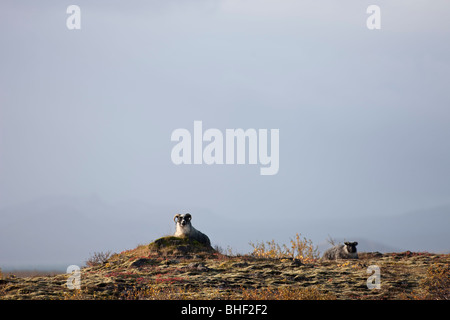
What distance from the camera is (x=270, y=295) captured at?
20500 mm

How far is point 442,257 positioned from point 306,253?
912 cm

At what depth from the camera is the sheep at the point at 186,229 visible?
3634 cm

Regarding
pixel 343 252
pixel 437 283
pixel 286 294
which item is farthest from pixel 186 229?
pixel 437 283

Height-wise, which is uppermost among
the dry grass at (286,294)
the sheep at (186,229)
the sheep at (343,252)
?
the sheep at (186,229)

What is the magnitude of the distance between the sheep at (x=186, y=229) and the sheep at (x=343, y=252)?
29.4 feet

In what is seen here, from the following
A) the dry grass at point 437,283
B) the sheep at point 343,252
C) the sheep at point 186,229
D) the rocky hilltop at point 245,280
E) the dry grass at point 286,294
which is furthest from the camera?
the sheep at point 186,229

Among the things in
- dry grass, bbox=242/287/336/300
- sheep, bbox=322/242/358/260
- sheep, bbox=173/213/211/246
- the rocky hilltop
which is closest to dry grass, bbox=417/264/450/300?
the rocky hilltop

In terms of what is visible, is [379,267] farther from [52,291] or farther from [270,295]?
[52,291]

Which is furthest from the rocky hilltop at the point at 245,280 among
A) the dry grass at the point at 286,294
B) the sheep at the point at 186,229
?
the sheep at the point at 186,229

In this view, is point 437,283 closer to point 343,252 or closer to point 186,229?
point 343,252

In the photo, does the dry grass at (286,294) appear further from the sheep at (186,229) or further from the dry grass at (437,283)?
the sheep at (186,229)

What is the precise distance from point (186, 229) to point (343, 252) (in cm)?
1118

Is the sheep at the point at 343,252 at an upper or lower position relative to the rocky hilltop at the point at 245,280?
upper

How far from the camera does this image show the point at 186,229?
36.4 meters
